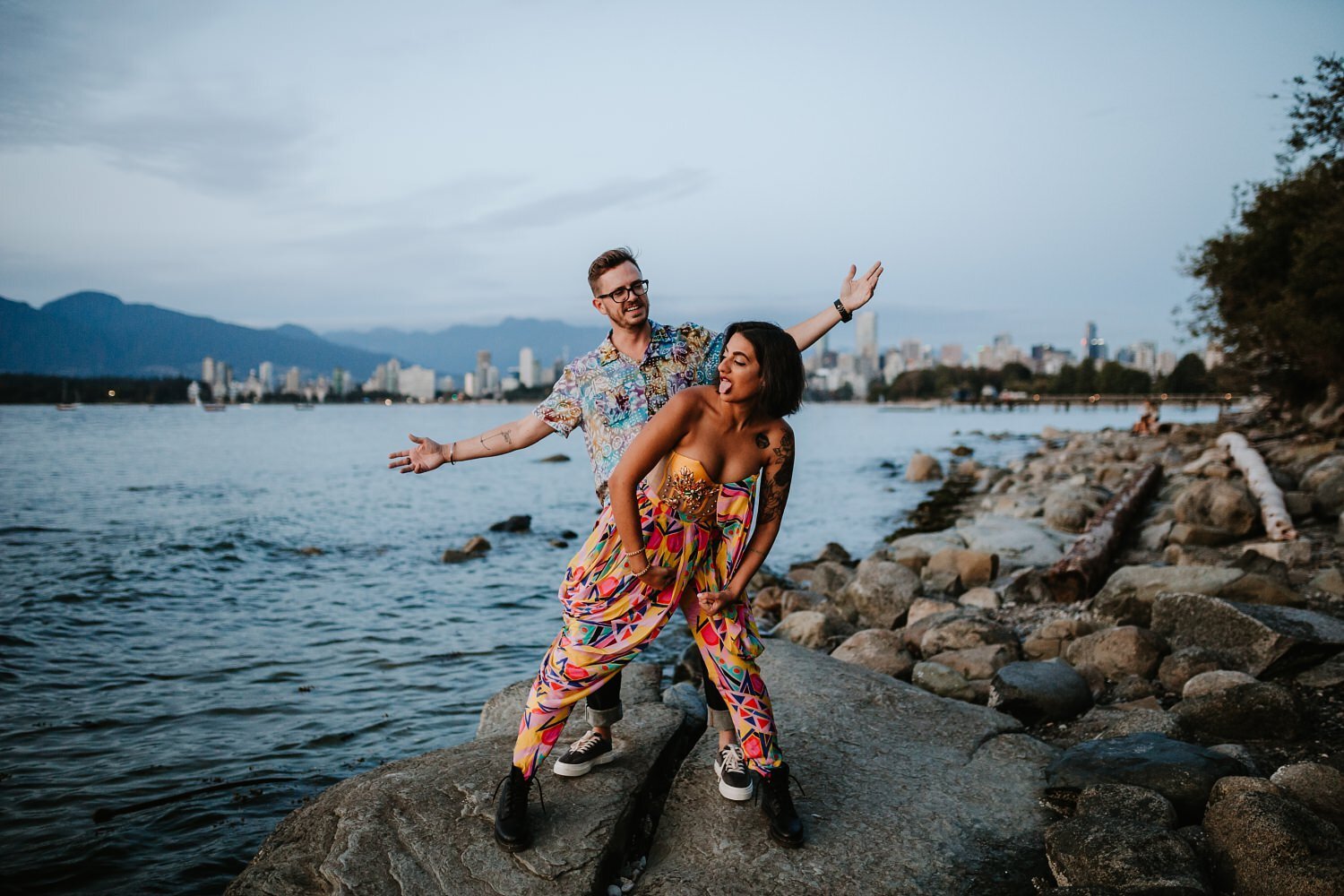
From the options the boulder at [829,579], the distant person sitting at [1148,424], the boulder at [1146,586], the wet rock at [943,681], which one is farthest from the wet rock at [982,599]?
the distant person sitting at [1148,424]

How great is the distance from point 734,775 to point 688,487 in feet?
4.99

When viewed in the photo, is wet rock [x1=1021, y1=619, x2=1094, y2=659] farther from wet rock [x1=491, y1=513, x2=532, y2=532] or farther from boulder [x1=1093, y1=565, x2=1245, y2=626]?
wet rock [x1=491, y1=513, x2=532, y2=532]

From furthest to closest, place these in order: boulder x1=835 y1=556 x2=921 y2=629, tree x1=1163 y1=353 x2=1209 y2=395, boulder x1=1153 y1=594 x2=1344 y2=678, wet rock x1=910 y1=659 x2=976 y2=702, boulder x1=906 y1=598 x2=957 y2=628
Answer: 1. tree x1=1163 y1=353 x2=1209 y2=395
2. boulder x1=835 y1=556 x2=921 y2=629
3. boulder x1=906 y1=598 x2=957 y2=628
4. wet rock x1=910 y1=659 x2=976 y2=702
5. boulder x1=1153 y1=594 x2=1344 y2=678

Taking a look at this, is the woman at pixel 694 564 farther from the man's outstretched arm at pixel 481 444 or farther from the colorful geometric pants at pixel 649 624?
the man's outstretched arm at pixel 481 444

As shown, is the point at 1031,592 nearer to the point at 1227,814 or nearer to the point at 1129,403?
the point at 1227,814

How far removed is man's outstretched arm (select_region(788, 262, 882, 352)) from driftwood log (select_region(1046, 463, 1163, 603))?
6714 millimetres

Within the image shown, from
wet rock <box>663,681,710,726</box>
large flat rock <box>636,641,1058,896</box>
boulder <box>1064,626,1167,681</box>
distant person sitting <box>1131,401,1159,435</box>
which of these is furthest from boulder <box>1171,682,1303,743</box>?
distant person sitting <box>1131,401,1159,435</box>

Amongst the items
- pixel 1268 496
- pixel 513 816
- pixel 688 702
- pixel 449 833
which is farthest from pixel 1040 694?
pixel 1268 496

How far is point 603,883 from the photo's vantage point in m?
3.92

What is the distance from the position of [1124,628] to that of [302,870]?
21.4 ft

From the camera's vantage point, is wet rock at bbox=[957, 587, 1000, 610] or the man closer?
the man

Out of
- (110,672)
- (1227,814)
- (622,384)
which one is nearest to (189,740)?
(110,672)

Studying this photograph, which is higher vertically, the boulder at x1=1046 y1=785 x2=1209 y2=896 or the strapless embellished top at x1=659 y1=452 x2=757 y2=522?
the strapless embellished top at x1=659 y1=452 x2=757 y2=522

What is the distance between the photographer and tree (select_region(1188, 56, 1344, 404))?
1953cm
